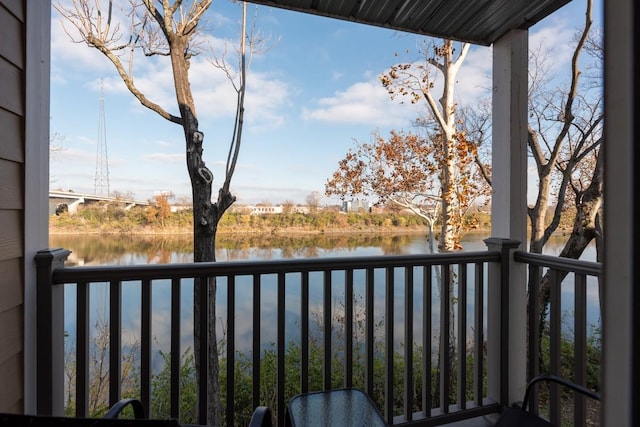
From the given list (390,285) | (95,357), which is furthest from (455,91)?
(95,357)

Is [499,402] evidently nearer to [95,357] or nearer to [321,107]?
[95,357]

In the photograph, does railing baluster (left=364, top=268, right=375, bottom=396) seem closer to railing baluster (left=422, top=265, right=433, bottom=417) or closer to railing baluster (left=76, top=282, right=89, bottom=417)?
railing baluster (left=422, top=265, right=433, bottom=417)

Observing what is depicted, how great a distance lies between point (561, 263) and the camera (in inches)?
77.9

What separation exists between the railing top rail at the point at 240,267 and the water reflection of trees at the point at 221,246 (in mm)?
1316

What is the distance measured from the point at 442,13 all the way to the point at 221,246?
Answer: 3.39 m

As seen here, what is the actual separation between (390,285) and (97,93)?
433cm

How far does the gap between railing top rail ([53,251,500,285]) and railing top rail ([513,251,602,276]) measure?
32 cm

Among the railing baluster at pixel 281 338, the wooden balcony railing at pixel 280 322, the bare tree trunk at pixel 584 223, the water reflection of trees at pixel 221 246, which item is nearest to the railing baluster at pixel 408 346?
the wooden balcony railing at pixel 280 322

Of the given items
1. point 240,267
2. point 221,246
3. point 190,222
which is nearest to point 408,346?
point 240,267

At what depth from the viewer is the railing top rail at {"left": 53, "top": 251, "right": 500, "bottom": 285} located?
63.2 inches

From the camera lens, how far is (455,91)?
5398 mm

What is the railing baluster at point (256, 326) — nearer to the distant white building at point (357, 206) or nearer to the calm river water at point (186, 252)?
the calm river water at point (186, 252)

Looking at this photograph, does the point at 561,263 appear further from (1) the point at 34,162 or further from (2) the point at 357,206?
(2) the point at 357,206

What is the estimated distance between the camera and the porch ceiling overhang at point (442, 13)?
204 centimetres
